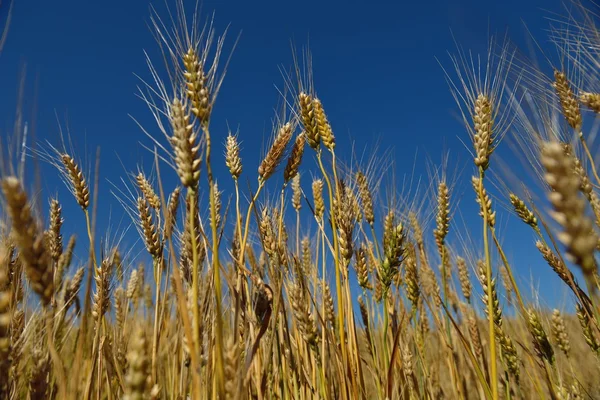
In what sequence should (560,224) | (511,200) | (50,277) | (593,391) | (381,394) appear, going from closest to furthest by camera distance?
1. (560,224)
2. (50,277)
3. (381,394)
4. (511,200)
5. (593,391)

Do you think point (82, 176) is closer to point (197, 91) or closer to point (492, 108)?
point (197, 91)

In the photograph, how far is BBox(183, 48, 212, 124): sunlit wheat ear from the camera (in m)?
1.41

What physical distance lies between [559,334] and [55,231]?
3524 millimetres

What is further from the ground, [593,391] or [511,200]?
[511,200]

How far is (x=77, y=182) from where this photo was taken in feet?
8.07

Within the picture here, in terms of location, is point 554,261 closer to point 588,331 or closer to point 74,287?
point 588,331

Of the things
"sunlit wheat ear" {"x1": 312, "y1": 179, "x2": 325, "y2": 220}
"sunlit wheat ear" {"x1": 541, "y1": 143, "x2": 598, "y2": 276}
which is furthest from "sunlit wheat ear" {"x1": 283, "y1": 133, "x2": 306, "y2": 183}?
"sunlit wheat ear" {"x1": 541, "y1": 143, "x2": 598, "y2": 276}

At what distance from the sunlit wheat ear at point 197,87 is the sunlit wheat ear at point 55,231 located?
136cm

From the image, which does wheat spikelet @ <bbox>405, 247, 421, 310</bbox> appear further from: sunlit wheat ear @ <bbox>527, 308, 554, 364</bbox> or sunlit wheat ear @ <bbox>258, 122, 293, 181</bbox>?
sunlit wheat ear @ <bbox>258, 122, 293, 181</bbox>

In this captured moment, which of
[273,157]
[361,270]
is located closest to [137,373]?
[273,157]

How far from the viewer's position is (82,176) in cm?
254

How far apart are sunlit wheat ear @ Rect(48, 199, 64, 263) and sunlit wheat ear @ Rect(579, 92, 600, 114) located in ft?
10.9

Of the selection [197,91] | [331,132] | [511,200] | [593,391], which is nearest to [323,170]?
[331,132]

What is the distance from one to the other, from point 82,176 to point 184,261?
102cm
